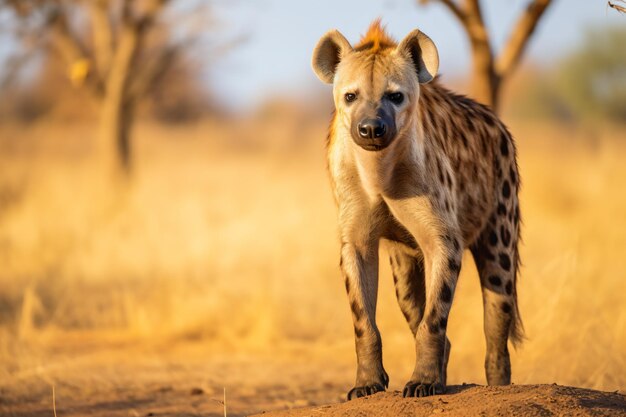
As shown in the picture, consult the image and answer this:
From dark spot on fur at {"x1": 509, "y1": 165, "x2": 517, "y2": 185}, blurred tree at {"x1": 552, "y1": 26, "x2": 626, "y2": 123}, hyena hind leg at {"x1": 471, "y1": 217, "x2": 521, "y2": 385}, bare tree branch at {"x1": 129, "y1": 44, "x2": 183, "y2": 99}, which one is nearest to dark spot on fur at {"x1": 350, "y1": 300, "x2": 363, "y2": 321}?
hyena hind leg at {"x1": 471, "y1": 217, "x2": 521, "y2": 385}

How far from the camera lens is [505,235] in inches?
180

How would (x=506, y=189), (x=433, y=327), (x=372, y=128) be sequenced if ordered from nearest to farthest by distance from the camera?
(x=372, y=128) → (x=433, y=327) → (x=506, y=189)

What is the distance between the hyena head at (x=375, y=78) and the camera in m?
3.63

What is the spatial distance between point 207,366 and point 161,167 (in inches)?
431

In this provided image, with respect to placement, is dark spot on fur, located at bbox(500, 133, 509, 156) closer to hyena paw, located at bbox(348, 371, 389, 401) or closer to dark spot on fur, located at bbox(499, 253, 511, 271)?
dark spot on fur, located at bbox(499, 253, 511, 271)

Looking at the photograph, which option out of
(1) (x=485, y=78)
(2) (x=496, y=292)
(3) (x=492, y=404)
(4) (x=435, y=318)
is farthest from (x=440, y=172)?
(1) (x=485, y=78)

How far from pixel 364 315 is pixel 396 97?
33.7 inches

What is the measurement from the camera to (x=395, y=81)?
3795mm

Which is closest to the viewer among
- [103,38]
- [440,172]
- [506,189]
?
[440,172]

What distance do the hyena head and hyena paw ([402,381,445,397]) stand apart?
2.87 feet

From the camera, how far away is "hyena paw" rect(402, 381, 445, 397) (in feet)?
11.7

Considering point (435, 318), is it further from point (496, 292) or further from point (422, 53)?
point (422, 53)

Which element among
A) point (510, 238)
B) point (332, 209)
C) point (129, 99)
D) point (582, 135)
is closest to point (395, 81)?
point (510, 238)

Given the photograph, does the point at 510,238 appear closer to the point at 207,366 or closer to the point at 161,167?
the point at 207,366
